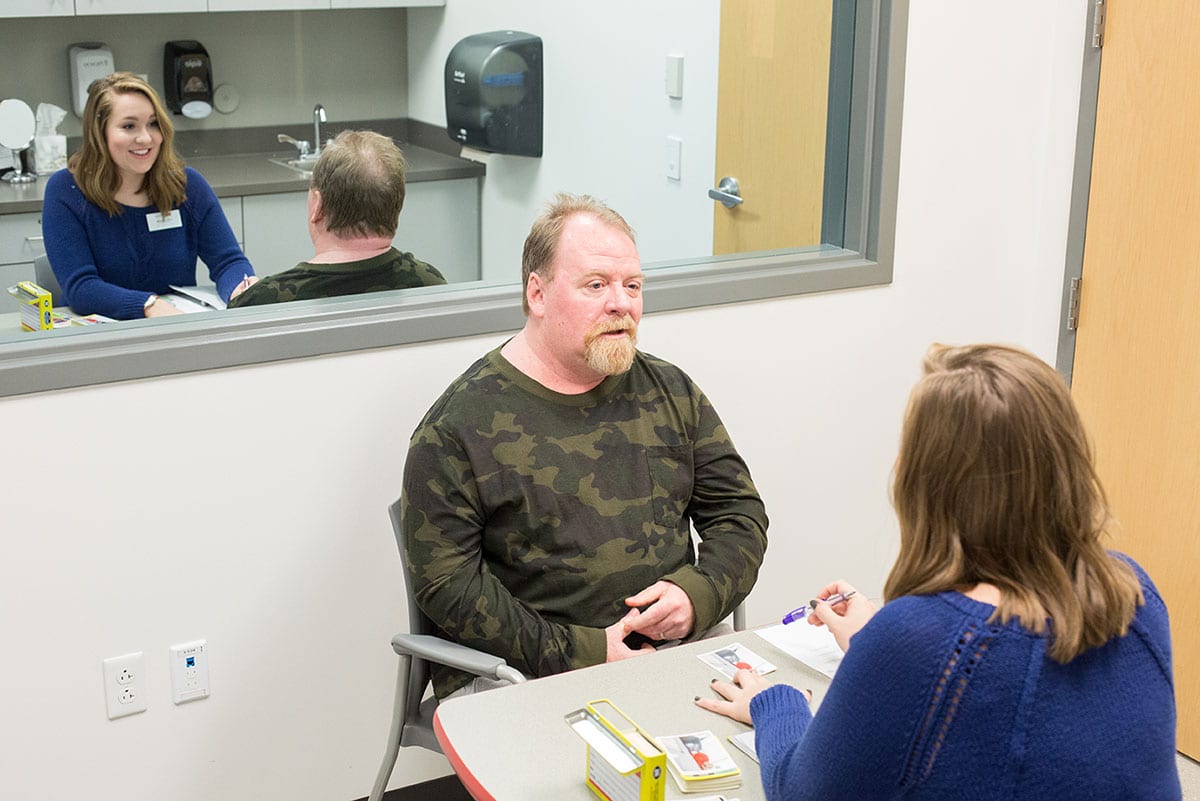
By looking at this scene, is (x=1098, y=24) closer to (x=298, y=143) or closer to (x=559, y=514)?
(x=559, y=514)

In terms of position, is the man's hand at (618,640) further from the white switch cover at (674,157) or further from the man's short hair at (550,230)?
the white switch cover at (674,157)

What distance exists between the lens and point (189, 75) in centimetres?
391

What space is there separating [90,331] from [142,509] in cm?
31

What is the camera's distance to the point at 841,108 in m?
2.92

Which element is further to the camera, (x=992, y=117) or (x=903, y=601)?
(x=992, y=117)

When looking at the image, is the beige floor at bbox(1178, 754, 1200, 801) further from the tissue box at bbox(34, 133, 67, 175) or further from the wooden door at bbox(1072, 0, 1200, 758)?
the tissue box at bbox(34, 133, 67, 175)

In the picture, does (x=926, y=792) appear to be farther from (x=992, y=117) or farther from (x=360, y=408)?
(x=992, y=117)

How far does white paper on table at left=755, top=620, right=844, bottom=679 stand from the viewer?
1.85 m

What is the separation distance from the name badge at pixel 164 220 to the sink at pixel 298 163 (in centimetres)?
32

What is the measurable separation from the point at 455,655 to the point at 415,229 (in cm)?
108

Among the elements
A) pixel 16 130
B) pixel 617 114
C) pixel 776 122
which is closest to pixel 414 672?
pixel 776 122

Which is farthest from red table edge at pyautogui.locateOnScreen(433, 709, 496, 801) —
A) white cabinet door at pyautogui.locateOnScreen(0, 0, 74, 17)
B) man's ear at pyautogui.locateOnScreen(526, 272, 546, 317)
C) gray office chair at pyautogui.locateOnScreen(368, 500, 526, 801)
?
white cabinet door at pyautogui.locateOnScreen(0, 0, 74, 17)

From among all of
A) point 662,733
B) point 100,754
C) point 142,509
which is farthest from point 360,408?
point 662,733

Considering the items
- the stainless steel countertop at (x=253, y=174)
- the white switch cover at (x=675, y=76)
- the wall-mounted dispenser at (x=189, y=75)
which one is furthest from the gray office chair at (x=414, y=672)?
the wall-mounted dispenser at (x=189, y=75)
